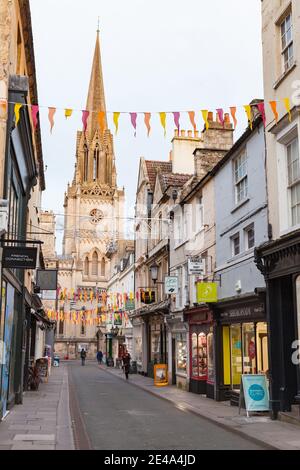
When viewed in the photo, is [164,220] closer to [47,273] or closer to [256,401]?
[47,273]

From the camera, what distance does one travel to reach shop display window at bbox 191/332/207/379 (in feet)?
70.5

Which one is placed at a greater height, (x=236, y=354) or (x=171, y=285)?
(x=171, y=285)

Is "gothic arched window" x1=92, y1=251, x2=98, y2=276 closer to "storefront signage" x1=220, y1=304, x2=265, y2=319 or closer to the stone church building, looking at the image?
the stone church building

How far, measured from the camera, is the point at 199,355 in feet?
72.2

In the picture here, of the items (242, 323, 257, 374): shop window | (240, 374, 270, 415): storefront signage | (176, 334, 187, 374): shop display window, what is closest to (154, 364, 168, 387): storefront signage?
(176, 334, 187, 374): shop display window

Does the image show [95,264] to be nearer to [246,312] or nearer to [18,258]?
[246,312]

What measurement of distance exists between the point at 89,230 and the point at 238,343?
73.3 metres

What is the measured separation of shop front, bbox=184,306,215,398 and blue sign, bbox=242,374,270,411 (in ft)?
18.6

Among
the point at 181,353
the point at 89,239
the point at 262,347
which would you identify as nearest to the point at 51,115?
the point at 262,347

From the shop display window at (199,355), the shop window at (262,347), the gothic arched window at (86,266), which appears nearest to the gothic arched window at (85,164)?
the gothic arched window at (86,266)

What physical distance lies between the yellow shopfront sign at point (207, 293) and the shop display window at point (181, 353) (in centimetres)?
631

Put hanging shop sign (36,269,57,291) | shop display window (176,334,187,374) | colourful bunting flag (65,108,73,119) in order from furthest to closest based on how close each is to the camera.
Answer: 1. shop display window (176,334,187,374)
2. hanging shop sign (36,269,57,291)
3. colourful bunting flag (65,108,73,119)

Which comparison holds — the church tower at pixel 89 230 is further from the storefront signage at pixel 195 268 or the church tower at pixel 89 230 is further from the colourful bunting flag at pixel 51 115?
the colourful bunting flag at pixel 51 115

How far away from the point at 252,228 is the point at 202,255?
5746mm
